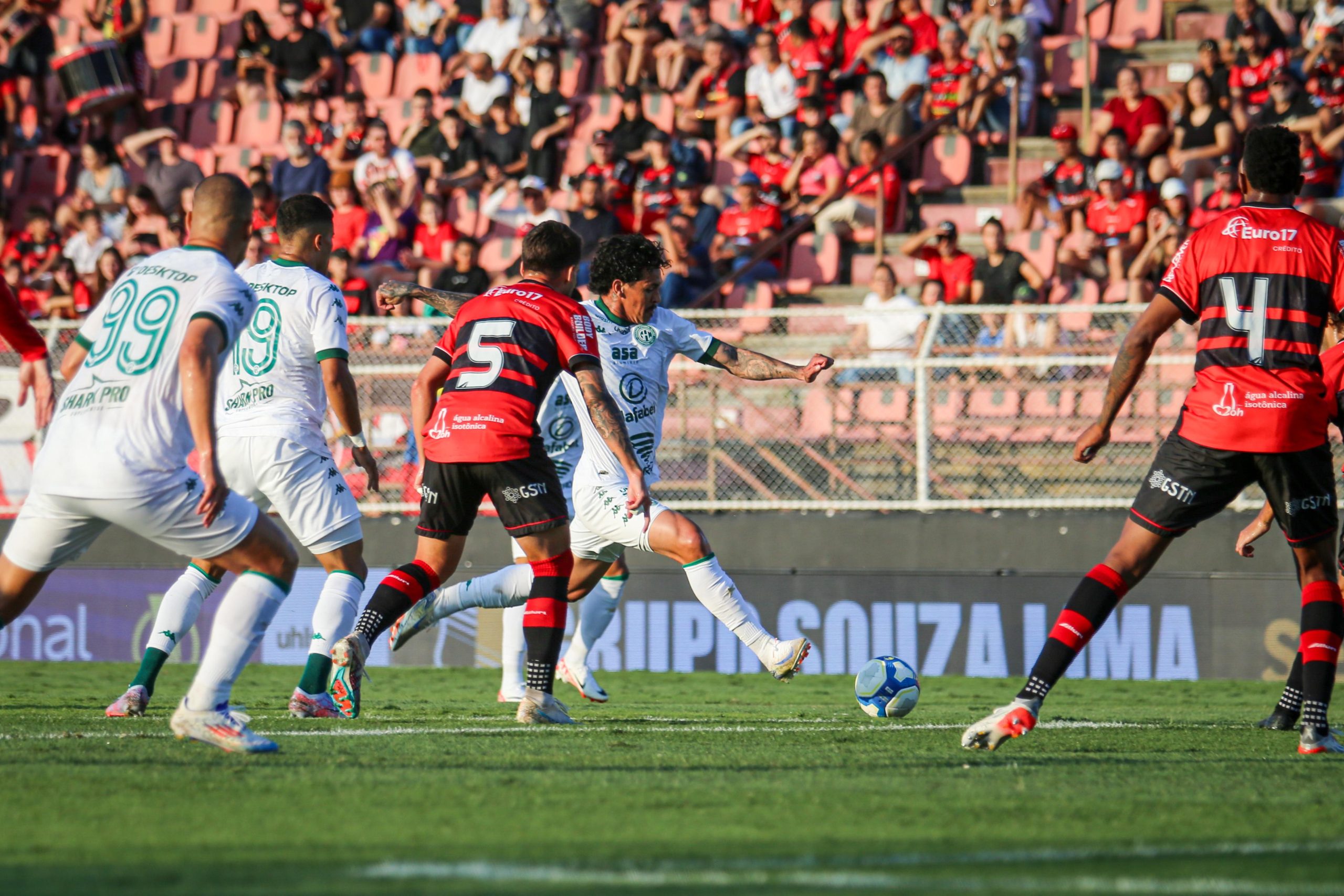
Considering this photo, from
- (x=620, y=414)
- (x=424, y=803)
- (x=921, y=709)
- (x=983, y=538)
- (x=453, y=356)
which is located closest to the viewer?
(x=424, y=803)

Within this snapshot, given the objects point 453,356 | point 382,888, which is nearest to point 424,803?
point 382,888

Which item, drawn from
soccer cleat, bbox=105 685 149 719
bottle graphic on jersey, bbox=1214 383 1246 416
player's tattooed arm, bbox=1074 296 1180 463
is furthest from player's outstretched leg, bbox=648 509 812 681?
soccer cleat, bbox=105 685 149 719

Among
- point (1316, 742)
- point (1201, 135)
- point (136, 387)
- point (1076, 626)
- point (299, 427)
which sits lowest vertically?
point (1316, 742)

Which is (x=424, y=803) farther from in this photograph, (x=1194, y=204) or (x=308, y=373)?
(x=1194, y=204)

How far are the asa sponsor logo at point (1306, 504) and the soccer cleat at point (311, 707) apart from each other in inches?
162

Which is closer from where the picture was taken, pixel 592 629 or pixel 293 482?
pixel 293 482

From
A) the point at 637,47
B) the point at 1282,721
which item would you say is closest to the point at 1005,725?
the point at 1282,721

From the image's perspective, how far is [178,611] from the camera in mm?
7473

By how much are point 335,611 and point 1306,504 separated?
4.21 m

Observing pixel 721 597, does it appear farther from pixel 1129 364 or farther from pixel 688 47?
pixel 688 47

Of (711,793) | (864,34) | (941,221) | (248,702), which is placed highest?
(864,34)

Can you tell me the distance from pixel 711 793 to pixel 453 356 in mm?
3003

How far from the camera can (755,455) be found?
1212 centimetres

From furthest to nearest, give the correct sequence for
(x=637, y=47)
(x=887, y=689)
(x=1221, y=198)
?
(x=637, y=47) → (x=1221, y=198) → (x=887, y=689)
